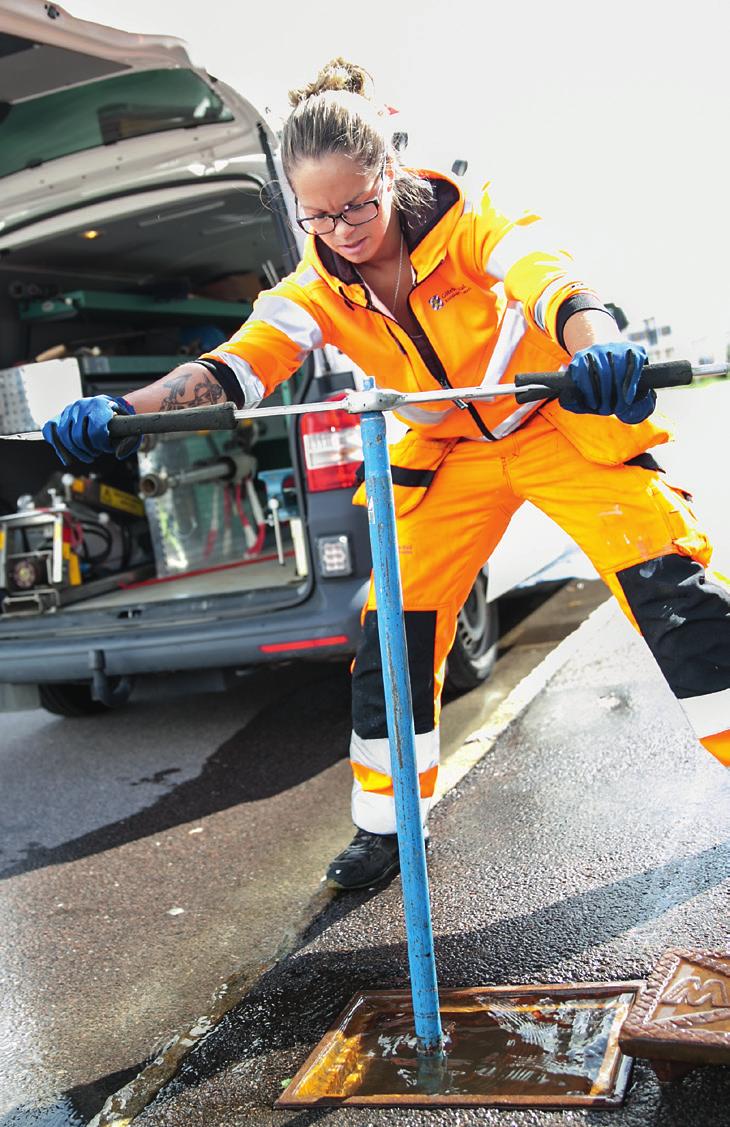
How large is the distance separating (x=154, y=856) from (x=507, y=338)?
2.12 metres

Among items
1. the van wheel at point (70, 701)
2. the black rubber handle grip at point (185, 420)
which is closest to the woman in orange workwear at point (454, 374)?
the black rubber handle grip at point (185, 420)

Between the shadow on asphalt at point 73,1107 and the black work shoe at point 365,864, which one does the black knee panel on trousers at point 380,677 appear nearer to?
the black work shoe at point 365,864

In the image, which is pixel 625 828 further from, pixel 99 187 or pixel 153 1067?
pixel 99 187

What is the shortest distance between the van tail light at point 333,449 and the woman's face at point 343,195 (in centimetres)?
157

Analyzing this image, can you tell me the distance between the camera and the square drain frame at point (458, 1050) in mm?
2062

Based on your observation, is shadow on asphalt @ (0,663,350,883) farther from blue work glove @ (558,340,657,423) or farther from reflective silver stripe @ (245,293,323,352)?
blue work glove @ (558,340,657,423)

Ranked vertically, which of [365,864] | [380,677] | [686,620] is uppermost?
[686,620]

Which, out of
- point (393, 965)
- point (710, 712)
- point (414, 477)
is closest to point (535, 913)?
point (393, 965)

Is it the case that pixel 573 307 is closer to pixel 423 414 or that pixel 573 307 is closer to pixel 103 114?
pixel 423 414

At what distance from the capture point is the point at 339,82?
252cm

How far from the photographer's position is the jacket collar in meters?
2.57

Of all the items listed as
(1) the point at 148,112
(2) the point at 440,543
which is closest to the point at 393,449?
(2) the point at 440,543

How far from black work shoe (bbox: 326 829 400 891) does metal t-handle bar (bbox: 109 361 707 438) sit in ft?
4.70

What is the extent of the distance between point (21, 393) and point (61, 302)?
3.36 feet
